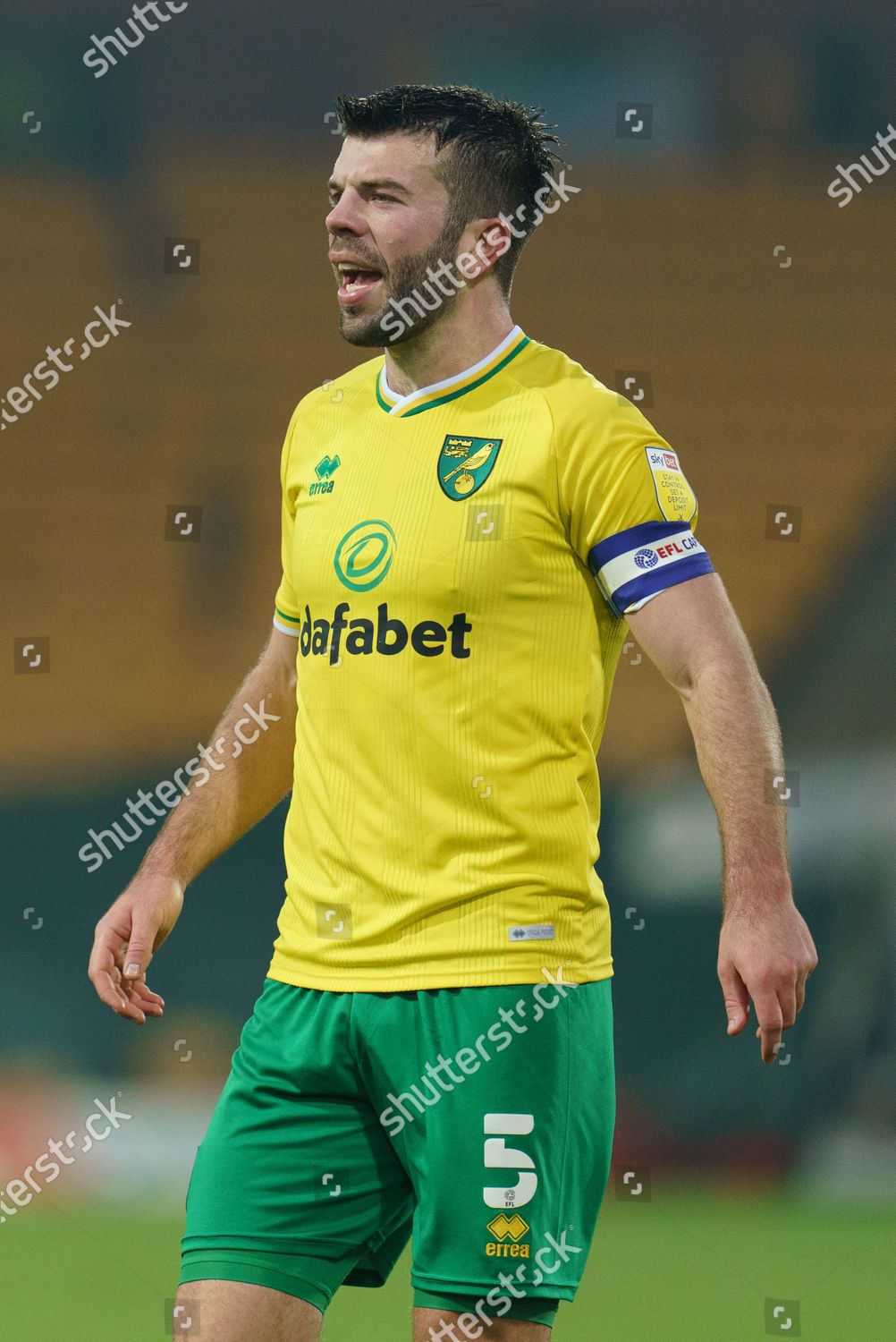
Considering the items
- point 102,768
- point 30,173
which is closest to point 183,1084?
point 102,768

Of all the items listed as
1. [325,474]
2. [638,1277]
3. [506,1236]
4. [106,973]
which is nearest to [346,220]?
Result: [325,474]

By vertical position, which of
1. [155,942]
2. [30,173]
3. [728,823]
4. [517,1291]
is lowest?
[517,1291]

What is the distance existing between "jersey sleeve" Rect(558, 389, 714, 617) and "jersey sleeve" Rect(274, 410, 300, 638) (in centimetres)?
44

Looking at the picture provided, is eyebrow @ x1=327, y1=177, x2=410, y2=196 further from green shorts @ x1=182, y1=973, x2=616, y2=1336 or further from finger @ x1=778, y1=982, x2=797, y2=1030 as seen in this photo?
finger @ x1=778, y1=982, x2=797, y2=1030

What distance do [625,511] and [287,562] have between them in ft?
1.70

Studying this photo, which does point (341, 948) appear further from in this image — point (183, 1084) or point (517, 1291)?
point (183, 1084)

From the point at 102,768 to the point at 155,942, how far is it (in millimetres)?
2402

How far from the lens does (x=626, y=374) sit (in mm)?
4371

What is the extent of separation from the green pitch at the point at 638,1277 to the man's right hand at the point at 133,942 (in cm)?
176

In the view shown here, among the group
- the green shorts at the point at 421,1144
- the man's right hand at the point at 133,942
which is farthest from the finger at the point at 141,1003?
the green shorts at the point at 421,1144

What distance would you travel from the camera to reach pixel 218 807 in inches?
88.3

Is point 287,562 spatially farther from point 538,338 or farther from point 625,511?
point 538,338

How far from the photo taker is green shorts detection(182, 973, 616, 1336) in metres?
1.84

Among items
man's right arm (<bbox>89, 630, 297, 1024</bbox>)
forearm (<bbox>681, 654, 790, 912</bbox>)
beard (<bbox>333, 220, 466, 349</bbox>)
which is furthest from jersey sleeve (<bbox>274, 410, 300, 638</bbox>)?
forearm (<bbox>681, 654, 790, 912</bbox>)
